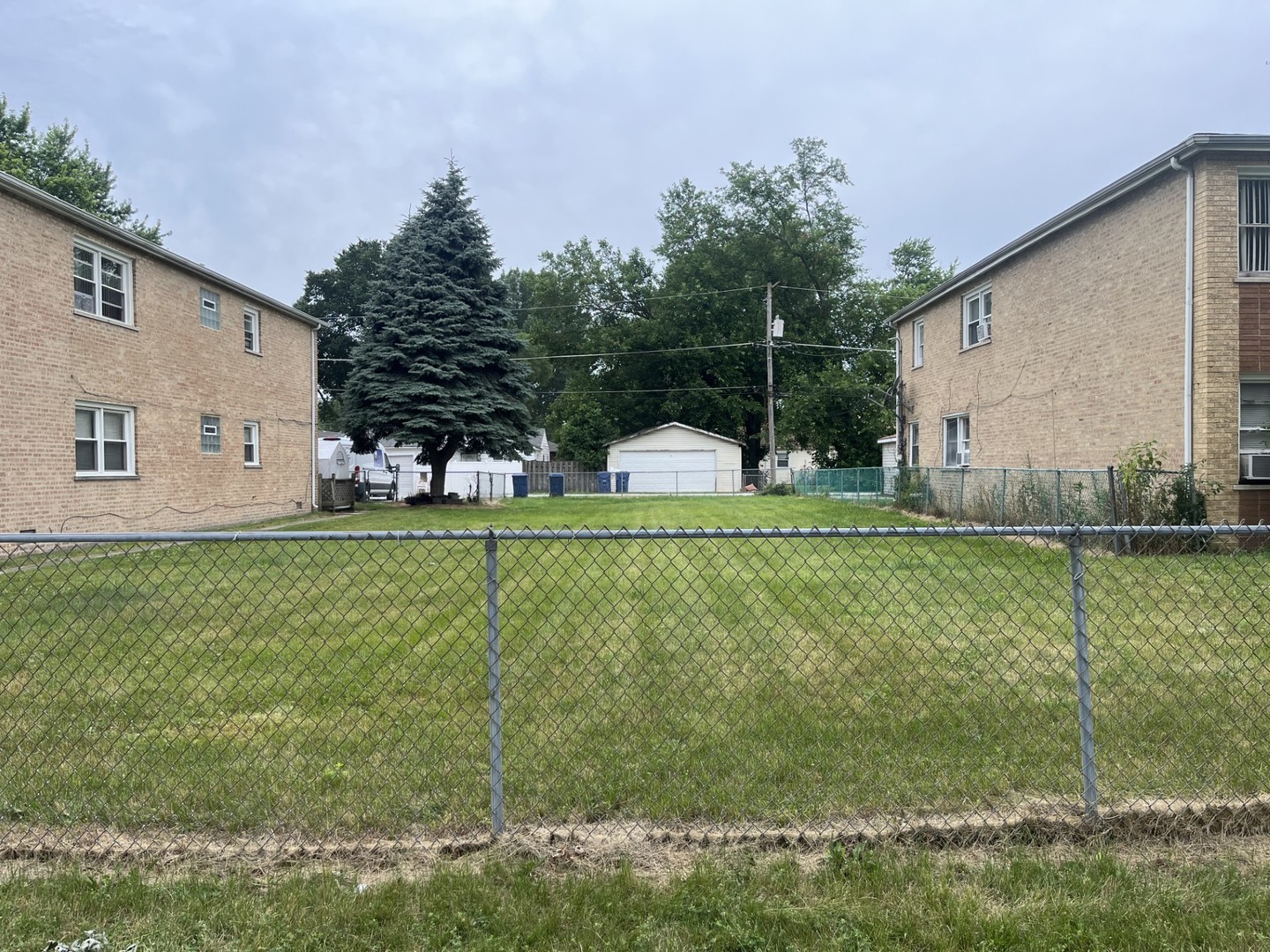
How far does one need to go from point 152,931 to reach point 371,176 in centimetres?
3930

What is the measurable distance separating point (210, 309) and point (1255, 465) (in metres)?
21.0

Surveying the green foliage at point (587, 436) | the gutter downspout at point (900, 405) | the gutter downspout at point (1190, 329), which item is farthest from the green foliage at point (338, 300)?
the gutter downspout at point (1190, 329)

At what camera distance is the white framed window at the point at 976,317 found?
19.8 m

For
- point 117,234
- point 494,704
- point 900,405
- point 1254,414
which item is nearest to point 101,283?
point 117,234

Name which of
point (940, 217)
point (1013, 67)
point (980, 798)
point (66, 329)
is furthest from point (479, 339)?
point (940, 217)

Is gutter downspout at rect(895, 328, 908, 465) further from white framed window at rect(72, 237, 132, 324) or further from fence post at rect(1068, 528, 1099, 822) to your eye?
fence post at rect(1068, 528, 1099, 822)

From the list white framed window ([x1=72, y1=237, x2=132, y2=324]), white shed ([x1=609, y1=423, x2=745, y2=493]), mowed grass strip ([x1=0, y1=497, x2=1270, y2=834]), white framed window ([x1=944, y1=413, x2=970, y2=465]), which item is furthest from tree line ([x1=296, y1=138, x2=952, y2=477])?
mowed grass strip ([x1=0, y1=497, x2=1270, y2=834])

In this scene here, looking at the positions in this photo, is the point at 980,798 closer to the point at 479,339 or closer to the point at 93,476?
the point at 93,476

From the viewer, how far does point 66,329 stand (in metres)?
13.9

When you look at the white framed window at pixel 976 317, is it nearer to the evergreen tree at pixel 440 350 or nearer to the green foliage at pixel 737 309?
the evergreen tree at pixel 440 350

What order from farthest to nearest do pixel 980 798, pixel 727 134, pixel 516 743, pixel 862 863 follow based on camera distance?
pixel 727 134
pixel 516 743
pixel 980 798
pixel 862 863

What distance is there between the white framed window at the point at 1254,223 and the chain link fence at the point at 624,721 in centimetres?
742

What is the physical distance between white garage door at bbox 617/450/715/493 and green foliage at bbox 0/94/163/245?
948 inches

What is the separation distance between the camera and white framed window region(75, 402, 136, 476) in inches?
569
